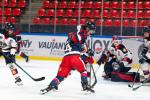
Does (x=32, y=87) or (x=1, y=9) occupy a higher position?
(x=1, y=9)

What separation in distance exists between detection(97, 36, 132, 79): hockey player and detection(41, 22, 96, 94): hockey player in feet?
6.18

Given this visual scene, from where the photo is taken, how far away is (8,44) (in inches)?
290

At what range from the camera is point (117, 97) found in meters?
6.42

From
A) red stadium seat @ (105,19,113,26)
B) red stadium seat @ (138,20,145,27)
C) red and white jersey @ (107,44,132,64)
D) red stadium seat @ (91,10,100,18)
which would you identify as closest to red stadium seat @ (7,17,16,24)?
red stadium seat @ (91,10,100,18)

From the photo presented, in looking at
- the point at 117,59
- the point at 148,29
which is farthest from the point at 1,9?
the point at 148,29

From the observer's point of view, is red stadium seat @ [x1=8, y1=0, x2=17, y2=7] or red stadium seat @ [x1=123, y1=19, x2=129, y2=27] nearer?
red stadium seat @ [x1=123, y1=19, x2=129, y2=27]

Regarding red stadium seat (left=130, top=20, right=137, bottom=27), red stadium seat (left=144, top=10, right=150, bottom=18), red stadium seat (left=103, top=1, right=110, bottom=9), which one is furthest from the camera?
red stadium seat (left=103, top=1, right=110, bottom=9)

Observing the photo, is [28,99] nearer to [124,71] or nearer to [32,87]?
[32,87]

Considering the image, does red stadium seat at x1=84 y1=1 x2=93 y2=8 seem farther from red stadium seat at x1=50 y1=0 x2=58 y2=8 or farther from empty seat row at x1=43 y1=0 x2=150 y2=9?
red stadium seat at x1=50 y1=0 x2=58 y2=8

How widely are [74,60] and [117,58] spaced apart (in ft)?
7.78

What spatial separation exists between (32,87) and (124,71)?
2182 millimetres

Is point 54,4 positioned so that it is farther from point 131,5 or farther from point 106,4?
point 131,5

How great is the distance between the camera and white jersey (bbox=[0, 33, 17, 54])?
23.9 ft

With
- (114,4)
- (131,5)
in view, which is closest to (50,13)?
(114,4)
